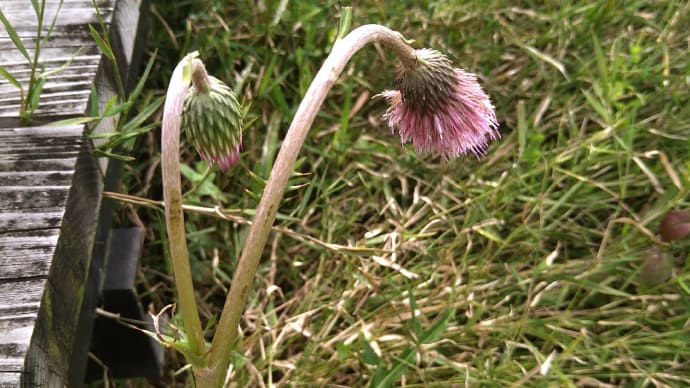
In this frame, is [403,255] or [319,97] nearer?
[319,97]

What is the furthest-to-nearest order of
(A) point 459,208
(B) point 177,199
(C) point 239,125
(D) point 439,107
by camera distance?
(A) point 459,208
(D) point 439,107
(C) point 239,125
(B) point 177,199

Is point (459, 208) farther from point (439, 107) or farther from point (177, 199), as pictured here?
point (177, 199)

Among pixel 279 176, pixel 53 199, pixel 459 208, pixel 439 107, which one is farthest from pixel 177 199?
pixel 459 208

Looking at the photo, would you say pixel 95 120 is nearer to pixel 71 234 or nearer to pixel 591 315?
pixel 71 234

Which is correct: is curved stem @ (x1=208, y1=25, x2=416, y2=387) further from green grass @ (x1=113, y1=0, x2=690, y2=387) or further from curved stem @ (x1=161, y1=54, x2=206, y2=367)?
green grass @ (x1=113, y1=0, x2=690, y2=387)

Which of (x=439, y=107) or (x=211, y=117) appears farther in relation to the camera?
(x=439, y=107)

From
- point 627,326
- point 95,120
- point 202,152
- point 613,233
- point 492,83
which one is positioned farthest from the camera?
point 492,83

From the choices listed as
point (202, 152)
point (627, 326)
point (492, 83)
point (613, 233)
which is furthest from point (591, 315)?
point (202, 152)
